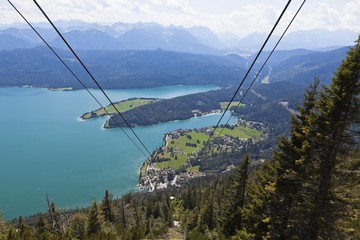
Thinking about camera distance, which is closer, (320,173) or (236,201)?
(320,173)

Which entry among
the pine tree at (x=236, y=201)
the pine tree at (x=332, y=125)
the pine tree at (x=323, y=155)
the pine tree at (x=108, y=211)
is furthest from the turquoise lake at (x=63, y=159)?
the pine tree at (x=332, y=125)

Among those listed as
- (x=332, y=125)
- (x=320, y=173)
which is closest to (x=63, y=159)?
(x=320, y=173)

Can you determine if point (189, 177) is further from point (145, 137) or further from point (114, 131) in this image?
point (114, 131)

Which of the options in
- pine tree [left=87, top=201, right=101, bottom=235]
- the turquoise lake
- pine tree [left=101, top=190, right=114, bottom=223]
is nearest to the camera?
pine tree [left=87, top=201, right=101, bottom=235]

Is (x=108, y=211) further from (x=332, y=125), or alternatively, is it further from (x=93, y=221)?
(x=332, y=125)

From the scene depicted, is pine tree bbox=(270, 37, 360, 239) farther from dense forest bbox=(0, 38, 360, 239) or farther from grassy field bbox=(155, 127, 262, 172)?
grassy field bbox=(155, 127, 262, 172)

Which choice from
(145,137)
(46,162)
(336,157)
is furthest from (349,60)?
(145,137)

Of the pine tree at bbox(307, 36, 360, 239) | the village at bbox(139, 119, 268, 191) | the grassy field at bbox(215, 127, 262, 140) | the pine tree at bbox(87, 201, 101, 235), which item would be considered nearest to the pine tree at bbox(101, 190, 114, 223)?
the pine tree at bbox(87, 201, 101, 235)
